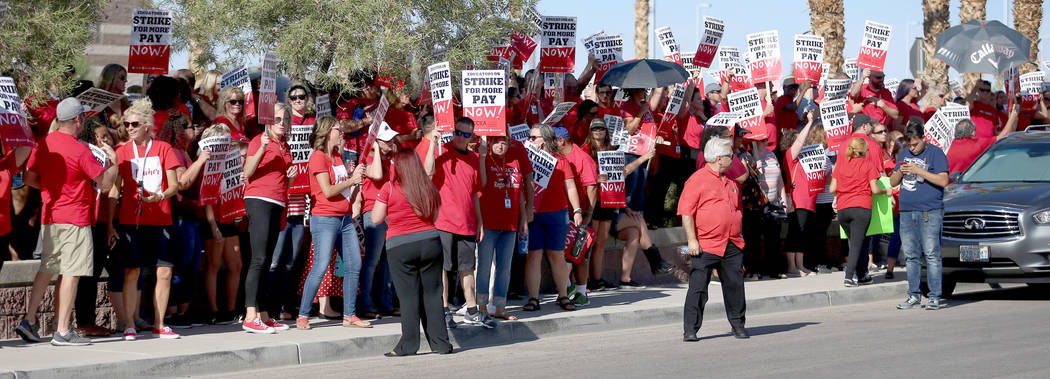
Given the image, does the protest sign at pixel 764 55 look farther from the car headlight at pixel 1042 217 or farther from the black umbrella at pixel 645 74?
the car headlight at pixel 1042 217

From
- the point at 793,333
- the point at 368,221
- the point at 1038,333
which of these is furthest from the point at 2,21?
the point at 1038,333

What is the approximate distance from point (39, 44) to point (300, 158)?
8.31ft

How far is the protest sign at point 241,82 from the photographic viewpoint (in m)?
13.2

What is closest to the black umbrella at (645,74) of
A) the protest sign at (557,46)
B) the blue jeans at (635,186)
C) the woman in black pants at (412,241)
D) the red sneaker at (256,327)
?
the protest sign at (557,46)

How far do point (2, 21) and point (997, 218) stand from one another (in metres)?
10.7

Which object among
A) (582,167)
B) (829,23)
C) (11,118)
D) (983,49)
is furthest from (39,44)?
(829,23)

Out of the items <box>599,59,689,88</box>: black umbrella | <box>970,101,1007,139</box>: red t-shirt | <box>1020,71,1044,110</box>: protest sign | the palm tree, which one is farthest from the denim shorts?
the palm tree

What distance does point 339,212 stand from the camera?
12.2m

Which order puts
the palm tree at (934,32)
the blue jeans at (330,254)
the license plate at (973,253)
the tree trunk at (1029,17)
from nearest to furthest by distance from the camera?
1. the blue jeans at (330,254)
2. the license plate at (973,253)
3. the palm tree at (934,32)
4. the tree trunk at (1029,17)

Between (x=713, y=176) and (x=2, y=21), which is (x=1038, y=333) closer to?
(x=713, y=176)

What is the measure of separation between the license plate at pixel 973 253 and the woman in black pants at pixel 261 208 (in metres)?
7.95

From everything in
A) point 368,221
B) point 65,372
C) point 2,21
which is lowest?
point 65,372

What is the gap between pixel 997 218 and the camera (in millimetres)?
15211

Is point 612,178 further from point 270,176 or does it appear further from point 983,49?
point 983,49
